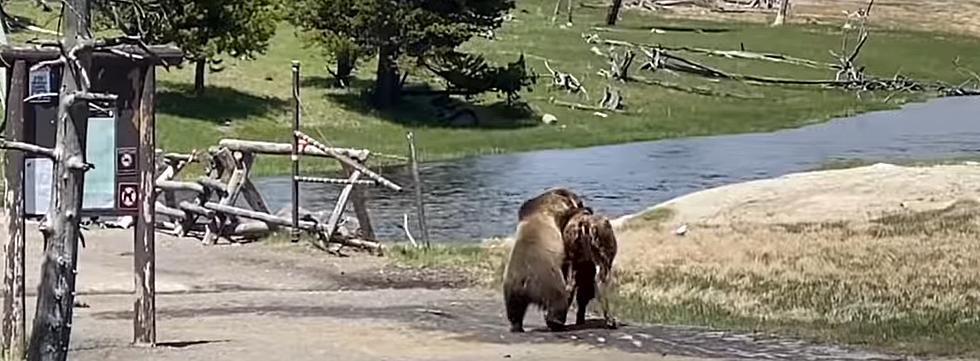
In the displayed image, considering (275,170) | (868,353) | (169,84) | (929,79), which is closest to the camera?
(868,353)

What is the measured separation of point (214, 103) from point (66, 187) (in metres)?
37.0

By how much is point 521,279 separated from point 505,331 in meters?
0.93

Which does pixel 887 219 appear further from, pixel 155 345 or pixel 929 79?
pixel 929 79

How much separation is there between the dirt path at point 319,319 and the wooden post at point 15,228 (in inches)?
19.1

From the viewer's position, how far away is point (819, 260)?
19.2 meters

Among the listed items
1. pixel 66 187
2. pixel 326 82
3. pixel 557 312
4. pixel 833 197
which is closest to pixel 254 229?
pixel 833 197

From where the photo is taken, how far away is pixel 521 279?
1388 cm

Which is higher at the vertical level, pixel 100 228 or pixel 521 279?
pixel 521 279

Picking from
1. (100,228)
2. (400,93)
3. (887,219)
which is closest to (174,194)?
(100,228)

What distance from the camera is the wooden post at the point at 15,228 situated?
1290 centimetres

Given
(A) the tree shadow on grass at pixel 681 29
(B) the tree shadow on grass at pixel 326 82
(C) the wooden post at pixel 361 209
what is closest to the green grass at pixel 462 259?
(C) the wooden post at pixel 361 209

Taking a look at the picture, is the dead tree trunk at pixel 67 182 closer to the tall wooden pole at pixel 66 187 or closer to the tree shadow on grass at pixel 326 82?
the tall wooden pole at pixel 66 187

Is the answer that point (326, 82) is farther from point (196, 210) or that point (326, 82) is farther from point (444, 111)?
point (196, 210)

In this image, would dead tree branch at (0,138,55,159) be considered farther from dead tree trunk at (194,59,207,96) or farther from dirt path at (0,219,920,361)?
dead tree trunk at (194,59,207,96)
